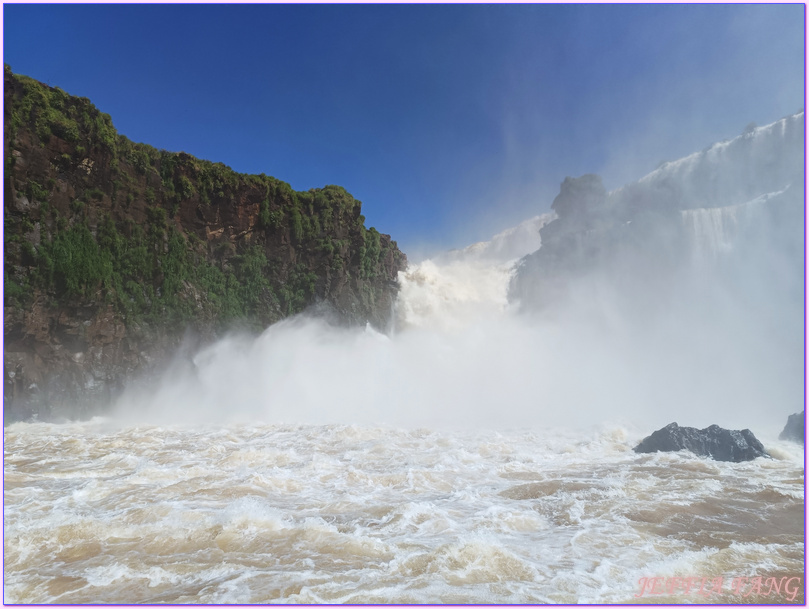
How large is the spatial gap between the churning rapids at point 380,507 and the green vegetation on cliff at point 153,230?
4675 millimetres

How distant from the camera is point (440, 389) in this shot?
22.4m

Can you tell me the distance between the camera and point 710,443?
37.6 ft

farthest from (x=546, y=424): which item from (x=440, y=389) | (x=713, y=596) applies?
(x=713, y=596)

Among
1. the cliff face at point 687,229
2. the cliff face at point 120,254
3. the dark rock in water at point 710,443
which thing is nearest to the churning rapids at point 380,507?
the dark rock in water at point 710,443

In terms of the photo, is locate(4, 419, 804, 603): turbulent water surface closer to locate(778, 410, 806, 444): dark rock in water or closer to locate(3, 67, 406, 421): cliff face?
locate(778, 410, 806, 444): dark rock in water

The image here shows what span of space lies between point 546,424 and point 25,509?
1521 centimetres

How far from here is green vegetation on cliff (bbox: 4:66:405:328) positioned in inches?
631

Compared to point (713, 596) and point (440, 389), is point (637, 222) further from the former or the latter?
point (713, 596)

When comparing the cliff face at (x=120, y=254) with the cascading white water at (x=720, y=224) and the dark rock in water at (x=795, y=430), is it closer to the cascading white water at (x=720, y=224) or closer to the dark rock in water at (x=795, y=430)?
the dark rock in water at (x=795, y=430)

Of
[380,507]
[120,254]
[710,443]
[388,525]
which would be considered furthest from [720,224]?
→ [120,254]
